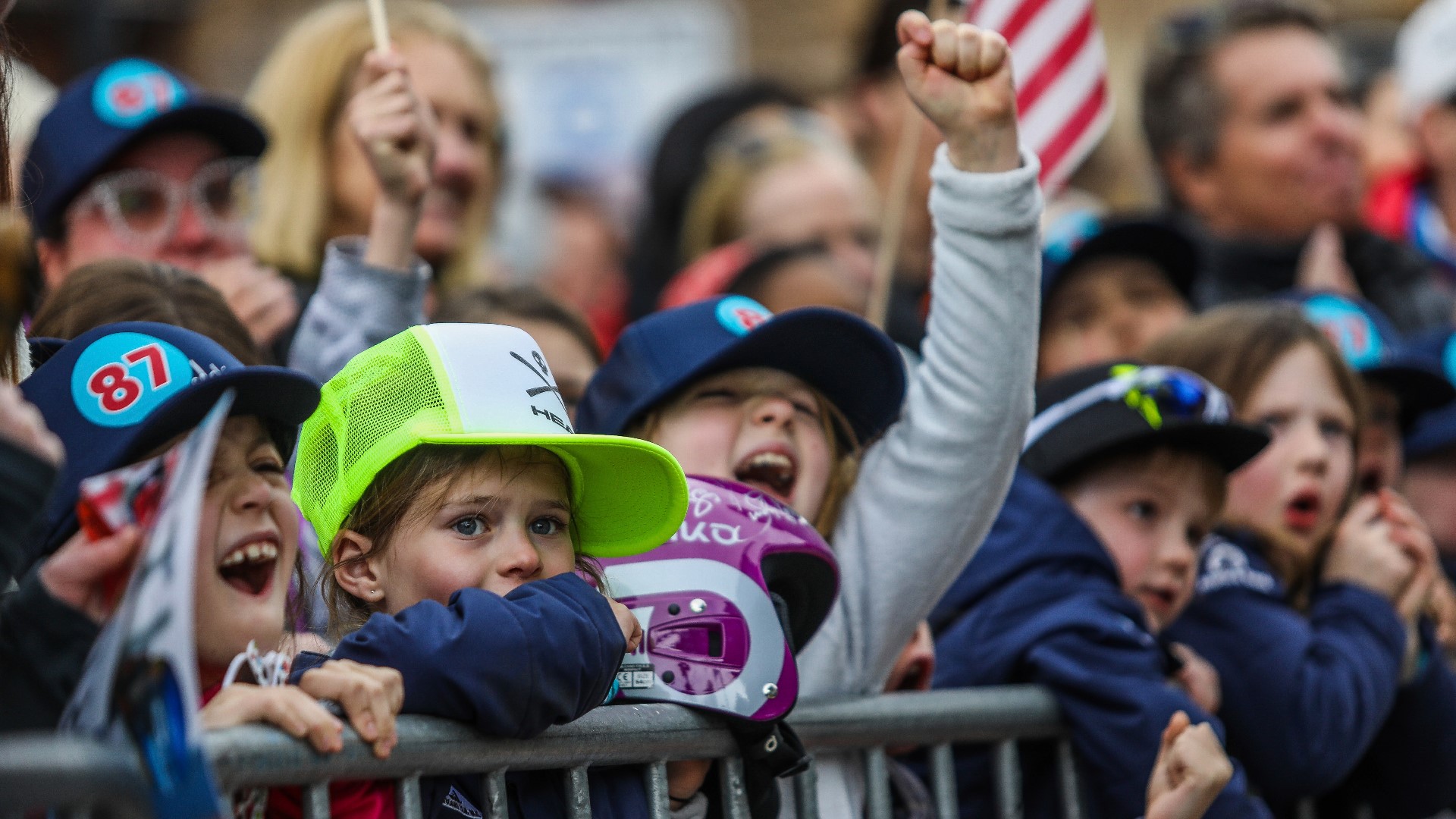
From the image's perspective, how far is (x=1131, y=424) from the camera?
400 cm

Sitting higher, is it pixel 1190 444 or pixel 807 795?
pixel 1190 444

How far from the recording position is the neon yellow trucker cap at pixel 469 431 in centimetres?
282

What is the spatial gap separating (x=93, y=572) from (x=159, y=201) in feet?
7.74

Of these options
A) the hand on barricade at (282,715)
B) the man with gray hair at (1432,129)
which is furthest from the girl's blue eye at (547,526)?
the man with gray hair at (1432,129)

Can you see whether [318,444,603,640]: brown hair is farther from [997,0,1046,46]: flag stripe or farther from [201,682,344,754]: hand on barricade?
[997,0,1046,46]: flag stripe

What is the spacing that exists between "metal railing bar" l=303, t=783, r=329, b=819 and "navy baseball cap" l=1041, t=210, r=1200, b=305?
3.14 meters

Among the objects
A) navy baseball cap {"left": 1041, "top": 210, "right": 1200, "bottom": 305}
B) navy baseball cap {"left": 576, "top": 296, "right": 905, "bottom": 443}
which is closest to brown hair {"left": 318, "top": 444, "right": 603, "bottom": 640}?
navy baseball cap {"left": 576, "top": 296, "right": 905, "bottom": 443}

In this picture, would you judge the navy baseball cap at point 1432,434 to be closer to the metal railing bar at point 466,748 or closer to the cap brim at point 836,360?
the cap brim at point 836,360

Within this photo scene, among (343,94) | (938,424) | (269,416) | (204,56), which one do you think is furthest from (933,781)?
(204,56)

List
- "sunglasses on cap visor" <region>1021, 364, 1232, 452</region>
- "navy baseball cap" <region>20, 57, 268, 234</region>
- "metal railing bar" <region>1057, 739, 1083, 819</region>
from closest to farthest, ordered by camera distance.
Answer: "metal railing bar" <region>1057, 739, 1083, 819</region> < "sunglasses on cap visor" <region>1021, 364, 1232, 452</region> < "navy baseball cap" <region>20, 57, 268, 234</region>

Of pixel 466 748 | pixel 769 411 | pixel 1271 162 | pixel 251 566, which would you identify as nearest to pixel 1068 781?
pixel 769 411

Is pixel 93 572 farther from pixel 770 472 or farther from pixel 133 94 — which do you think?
pixel 133 94

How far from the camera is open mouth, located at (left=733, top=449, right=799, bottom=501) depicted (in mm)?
3531

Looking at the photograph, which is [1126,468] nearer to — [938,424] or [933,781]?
[938,424]
